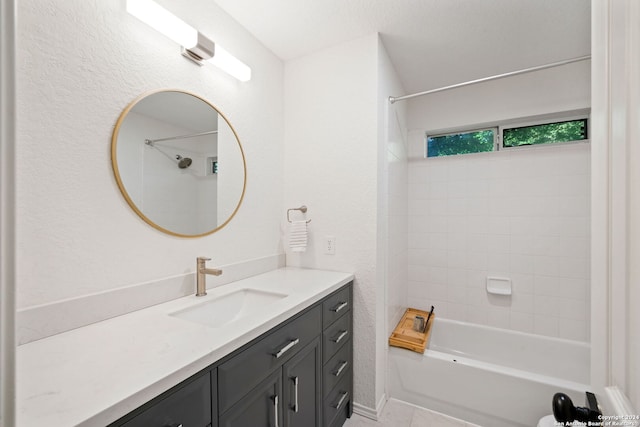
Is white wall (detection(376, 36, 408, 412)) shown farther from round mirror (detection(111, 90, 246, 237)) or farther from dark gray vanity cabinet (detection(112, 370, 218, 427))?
dark gray vanity cabinet (detection(112, 370, 218, 427))

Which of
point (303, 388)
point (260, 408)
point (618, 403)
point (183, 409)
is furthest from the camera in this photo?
point (303, 388)

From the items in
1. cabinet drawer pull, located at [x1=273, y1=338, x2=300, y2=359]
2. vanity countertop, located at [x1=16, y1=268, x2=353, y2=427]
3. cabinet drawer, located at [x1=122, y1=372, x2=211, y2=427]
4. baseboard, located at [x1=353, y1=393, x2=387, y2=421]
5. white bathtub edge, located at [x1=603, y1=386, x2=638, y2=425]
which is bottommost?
baseboard, located at [x1=353, y1=393, x2=387, y2=421]

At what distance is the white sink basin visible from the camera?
124 cm

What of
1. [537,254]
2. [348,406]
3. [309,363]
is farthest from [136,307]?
[537,254]

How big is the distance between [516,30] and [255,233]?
214 centimetres

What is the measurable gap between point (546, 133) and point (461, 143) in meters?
0.64

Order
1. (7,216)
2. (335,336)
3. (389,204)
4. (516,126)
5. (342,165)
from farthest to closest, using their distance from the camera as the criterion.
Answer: (516,126), (389,204), (342,165), (335,336), (7,216)

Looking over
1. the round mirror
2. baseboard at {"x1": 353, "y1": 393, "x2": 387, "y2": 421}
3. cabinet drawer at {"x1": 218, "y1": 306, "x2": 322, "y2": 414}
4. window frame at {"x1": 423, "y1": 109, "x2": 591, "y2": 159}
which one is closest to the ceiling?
window frame at {"x1": 423, "y1": 109, "x2": 591, "y2": 159}

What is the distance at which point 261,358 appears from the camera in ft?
3.29

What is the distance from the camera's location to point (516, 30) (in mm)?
1774

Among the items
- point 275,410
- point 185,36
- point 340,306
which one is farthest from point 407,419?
point 185,36

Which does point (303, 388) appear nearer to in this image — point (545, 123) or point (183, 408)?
point (183, 408)

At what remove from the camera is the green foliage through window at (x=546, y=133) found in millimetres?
2225

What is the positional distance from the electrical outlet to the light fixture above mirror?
116 cm
